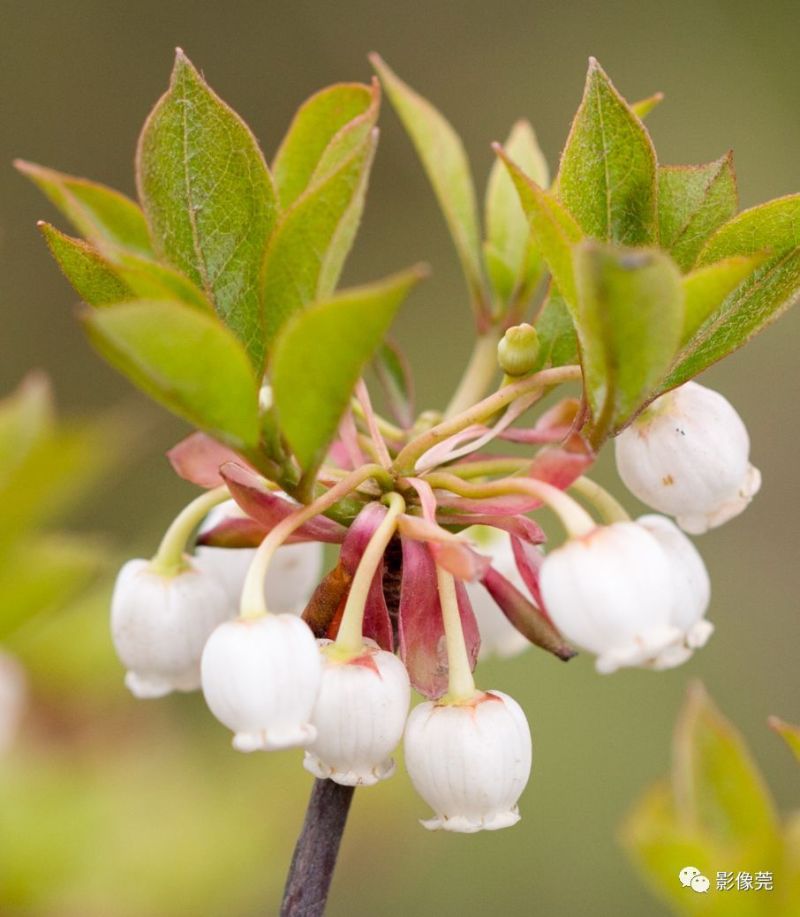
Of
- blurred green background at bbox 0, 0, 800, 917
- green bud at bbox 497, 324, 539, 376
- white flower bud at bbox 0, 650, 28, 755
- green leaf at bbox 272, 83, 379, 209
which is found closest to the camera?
green bud at bbox 497, 324, 539, 376

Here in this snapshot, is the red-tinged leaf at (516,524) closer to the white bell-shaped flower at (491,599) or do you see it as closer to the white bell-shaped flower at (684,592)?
the white bell-shaped flower at (684,592)

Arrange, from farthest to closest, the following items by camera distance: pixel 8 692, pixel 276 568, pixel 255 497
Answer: pixel 8 692, pixel 276 568, pixel 255 497

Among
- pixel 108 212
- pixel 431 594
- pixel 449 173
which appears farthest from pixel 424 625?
pixel 449 173

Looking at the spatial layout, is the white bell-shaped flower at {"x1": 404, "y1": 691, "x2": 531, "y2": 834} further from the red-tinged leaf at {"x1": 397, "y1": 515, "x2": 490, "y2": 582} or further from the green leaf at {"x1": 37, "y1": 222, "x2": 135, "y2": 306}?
the green leaf at {"x1": 37, "y1": 222, "x2": 135, "y2": 306}

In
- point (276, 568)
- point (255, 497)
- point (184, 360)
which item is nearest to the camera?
point (184, 360)

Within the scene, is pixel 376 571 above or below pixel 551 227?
below

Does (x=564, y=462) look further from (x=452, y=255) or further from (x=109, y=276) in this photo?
(x=452, y=255)

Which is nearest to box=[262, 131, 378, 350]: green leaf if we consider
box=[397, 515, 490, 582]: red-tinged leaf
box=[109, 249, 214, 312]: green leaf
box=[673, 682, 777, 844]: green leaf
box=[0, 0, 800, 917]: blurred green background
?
box=[109, 249, 214, 312]: green leaf
